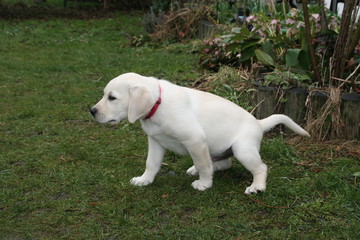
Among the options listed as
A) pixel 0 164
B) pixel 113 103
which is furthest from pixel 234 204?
pixel 0 164

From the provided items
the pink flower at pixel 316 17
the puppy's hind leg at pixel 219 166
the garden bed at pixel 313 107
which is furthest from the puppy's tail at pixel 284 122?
the pink flower at pixel 316 17

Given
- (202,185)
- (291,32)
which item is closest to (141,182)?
(202,185)

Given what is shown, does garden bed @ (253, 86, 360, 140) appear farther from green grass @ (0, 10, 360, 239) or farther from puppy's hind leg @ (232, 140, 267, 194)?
puppy's hind leg @ (232, 140, 267, 194)

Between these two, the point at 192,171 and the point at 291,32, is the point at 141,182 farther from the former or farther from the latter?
the point at 291,32

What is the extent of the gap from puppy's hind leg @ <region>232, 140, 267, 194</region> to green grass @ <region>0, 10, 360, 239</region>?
0.07 metres

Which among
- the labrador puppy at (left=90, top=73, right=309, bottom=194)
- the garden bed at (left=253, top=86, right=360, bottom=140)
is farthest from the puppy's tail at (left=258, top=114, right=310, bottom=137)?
the garden bed at (left=253, top=86, right=360, bottom=140)

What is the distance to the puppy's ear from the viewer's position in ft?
10.7

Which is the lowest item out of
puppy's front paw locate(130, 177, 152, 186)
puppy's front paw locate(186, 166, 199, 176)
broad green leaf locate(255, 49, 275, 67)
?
puppy's front paw locate(186, 166, 199, 176)

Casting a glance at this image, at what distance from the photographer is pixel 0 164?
13.7 ft

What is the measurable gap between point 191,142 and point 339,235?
3.84 feet

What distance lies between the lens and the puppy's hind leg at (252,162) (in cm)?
353

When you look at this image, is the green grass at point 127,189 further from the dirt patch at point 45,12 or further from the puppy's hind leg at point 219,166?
the dirt patch at point 45,12

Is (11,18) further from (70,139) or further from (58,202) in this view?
(58,202)

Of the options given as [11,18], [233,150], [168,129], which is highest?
[168,129]
